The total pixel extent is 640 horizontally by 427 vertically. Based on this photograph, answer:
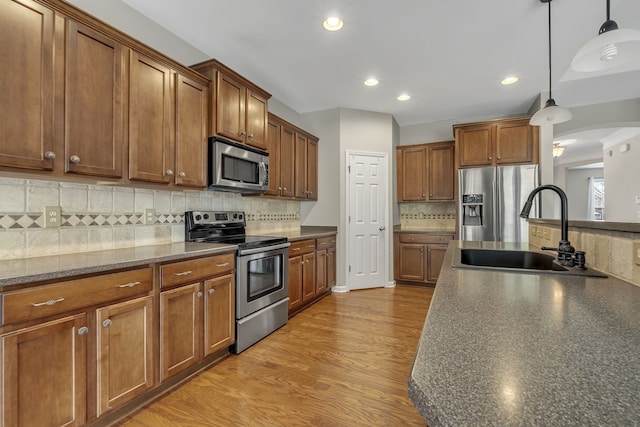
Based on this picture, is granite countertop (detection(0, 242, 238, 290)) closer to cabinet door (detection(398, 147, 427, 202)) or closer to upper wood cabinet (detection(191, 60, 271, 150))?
upper wood cabinet (detection(191, 60, 271, 150))

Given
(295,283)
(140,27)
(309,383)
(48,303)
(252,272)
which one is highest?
(140,27)

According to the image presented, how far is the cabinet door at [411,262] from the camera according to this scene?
4.59 m

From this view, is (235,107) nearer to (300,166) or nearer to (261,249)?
(261,249)

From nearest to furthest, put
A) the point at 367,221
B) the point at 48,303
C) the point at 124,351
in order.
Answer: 1. the point at 48,303
2. the point at 124,351
3. the point at 367,221

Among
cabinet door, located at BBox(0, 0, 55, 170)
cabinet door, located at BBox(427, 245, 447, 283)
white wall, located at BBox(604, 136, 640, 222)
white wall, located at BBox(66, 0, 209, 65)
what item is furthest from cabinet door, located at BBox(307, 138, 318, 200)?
white wall, located at BBox(604, 136, 640, 222)

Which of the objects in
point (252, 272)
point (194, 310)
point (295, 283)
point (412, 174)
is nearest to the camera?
point (194, 310)

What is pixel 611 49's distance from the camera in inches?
53.5

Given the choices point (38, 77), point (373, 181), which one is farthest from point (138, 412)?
point (373, 181)

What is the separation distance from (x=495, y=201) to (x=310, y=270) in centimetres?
262

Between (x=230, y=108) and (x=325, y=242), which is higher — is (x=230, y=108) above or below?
above

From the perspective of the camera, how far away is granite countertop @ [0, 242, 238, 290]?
1.25 meters

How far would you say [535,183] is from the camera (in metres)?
3.86

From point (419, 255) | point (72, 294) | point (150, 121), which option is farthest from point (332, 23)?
point (419, 255)

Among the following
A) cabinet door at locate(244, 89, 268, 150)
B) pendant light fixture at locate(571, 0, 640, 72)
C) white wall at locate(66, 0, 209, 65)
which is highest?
white wall at locate(66, 0, 209, 65)
